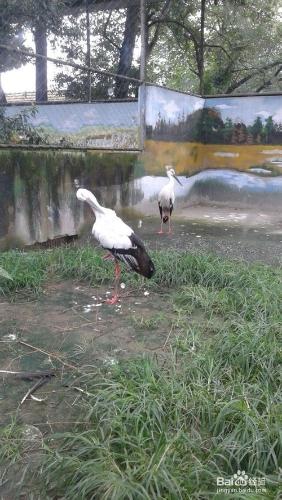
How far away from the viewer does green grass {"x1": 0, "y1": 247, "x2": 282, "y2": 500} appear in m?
1.81

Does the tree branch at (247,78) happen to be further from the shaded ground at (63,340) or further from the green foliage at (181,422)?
the green foliage at (181,422)

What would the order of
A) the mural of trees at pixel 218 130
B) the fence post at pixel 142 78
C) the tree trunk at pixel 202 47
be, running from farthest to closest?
the tree trunk at pixel 202 47 < the mural of trees at pixel 218 130 < the fence post at pixel 142 78

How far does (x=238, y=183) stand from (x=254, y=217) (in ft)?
4.38

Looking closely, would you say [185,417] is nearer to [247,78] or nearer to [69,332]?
[69,332]

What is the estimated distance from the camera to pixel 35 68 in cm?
737

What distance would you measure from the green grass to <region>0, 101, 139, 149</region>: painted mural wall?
4.95 metres

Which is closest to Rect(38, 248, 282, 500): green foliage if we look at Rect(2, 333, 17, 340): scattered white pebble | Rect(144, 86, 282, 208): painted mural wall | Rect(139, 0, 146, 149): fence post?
Rect(2, 333, 17, 340): scattered white pebble

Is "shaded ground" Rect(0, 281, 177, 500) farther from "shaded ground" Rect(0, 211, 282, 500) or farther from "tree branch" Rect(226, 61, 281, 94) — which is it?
"tree branch" Rect(226, 61, 281, 94)

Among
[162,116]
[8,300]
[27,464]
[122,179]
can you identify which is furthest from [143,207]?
[27,464]

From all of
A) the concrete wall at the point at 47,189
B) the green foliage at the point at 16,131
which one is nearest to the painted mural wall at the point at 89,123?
the concrete wall at the point at 47,189

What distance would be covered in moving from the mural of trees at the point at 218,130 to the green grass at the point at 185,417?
6142 millimetres

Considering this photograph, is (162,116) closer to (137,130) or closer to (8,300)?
(137,130)

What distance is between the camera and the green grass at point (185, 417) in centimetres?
181

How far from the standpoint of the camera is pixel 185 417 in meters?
2.25
